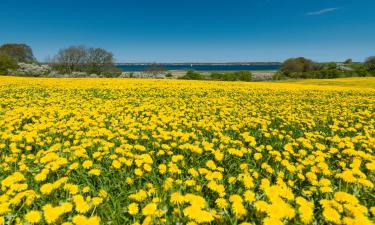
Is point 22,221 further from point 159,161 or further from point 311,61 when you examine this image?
point 311,61

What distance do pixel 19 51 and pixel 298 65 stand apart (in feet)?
297

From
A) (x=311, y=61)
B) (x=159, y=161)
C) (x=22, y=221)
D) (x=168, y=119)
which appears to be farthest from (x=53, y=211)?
(x=311, y=61)

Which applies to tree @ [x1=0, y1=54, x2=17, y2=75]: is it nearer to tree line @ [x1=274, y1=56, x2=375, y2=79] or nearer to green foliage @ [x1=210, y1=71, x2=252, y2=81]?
green foliage @ [x1=210, y1=71, x2=252, y2=81]

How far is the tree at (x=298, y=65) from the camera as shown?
276 feet

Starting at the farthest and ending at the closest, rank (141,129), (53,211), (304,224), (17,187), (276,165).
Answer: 1. (141,129)
2. (276,165)
3. (17,187)
4. (304,224)
5. (53,211)

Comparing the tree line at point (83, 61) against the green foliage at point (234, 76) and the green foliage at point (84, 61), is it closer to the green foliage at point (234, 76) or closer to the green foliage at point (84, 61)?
the green foliage at point (84, 61)

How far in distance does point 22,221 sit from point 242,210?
2.28m

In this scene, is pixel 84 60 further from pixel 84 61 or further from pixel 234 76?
pixel 234 76

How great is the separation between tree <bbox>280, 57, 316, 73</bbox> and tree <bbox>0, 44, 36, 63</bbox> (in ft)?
273

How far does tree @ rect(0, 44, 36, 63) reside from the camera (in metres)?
81.4

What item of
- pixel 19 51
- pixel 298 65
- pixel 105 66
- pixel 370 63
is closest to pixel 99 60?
pixel 105 66

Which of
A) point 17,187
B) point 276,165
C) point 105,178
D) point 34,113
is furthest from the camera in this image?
point 34,113

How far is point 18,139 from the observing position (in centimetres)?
515

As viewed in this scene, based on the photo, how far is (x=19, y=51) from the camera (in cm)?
8444
